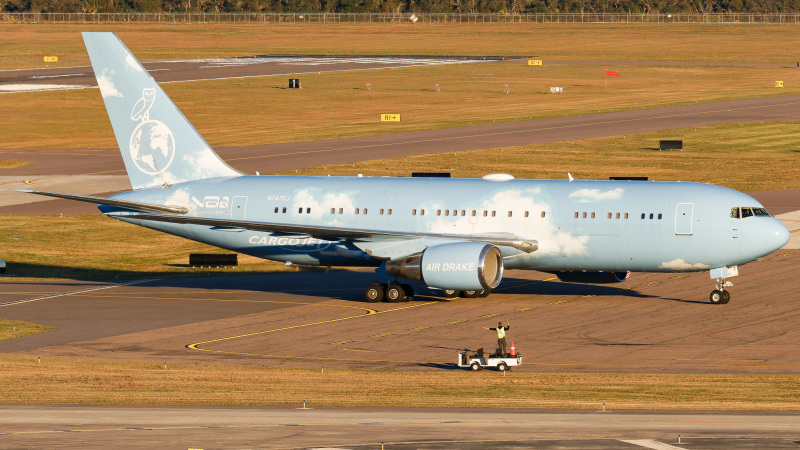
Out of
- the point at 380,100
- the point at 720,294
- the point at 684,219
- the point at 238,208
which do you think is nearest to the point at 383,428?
the point at 684,219

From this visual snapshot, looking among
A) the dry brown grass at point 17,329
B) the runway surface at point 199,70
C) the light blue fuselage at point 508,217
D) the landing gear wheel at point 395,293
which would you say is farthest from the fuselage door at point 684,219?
the runway surface at point 199,70

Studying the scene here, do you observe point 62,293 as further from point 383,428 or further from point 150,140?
point 383,428

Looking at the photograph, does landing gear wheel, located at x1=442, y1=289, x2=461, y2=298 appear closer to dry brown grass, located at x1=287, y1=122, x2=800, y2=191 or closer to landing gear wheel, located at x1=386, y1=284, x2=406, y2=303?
landing gear wheel, located at x1=386, y1=284, x2=406, y2=303

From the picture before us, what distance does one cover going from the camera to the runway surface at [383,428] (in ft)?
90.2

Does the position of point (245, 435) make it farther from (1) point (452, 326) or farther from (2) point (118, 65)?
(2) point (118, 65)

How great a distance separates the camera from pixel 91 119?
5044 inches

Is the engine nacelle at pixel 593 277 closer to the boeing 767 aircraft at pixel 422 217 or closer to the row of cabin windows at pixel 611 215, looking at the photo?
the boeing 767 aircraft at pixel 422 217

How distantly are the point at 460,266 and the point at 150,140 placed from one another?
17.3 meters

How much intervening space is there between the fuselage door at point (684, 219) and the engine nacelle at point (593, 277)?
496 centimetres

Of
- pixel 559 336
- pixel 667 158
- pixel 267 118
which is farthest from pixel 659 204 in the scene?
pixel 267 118

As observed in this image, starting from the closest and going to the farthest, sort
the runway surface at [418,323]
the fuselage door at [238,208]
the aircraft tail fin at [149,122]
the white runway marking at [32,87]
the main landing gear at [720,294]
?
1. the runway surface at [418,323]
2. the main landing gear at [720,294]
3. the fuselage door at [238,208]
4. the aircraft tail fin at [149,122]
5. the white runway marking at [32,87]

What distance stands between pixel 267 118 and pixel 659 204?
86.9 m

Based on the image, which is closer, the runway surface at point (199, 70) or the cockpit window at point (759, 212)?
the cockpit window at point (759, 212)

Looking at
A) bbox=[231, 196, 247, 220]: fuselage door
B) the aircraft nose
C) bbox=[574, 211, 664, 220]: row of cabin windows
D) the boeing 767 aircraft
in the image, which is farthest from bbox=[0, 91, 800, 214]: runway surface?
the aircraft nose
